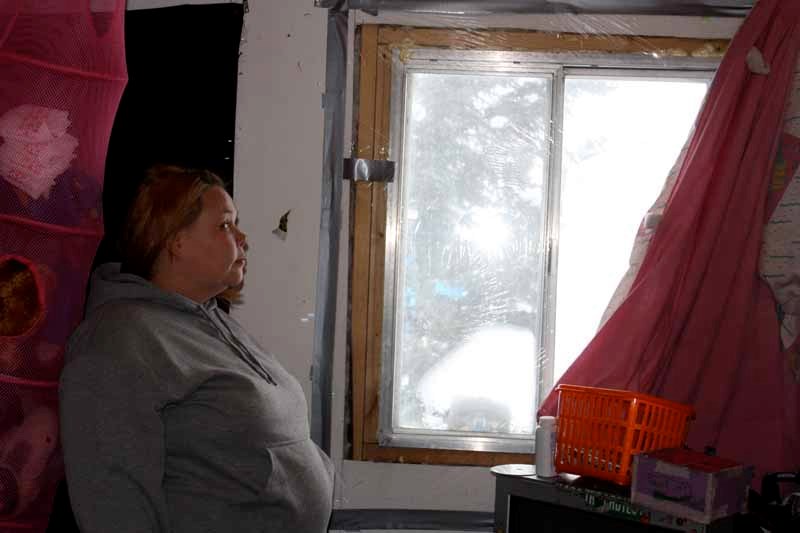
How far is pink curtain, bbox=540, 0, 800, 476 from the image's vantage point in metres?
2.06

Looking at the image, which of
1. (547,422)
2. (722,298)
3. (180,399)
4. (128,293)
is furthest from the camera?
(722,298)

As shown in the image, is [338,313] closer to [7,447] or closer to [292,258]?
[292,258]

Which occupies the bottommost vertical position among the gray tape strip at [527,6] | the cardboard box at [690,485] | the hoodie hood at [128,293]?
the cardboard box at [690,485]

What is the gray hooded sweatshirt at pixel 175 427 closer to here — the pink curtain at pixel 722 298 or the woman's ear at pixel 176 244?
the woman's ear at pixel 176 244

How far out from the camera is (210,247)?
5.17ft

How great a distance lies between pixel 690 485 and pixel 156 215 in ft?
3.75

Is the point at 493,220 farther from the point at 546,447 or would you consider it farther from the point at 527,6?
the point at 546,447

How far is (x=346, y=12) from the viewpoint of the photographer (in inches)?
93.5

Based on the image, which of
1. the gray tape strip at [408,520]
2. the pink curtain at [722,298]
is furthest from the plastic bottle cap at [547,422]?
the gray tape strip at [408,520]

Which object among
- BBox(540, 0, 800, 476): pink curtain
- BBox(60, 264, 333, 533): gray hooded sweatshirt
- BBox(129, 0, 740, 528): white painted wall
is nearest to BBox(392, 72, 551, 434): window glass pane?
BBox(129, 0, 740, 528): white painted wall

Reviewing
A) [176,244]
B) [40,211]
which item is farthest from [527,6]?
[40,211]

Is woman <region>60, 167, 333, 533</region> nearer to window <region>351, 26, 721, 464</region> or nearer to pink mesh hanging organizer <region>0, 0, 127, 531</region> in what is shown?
→ pink mesh hanging organizer <region>0, 0, 127, 531</region>

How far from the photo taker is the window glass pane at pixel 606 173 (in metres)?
2.38

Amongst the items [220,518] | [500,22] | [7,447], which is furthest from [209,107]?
[220,518]
